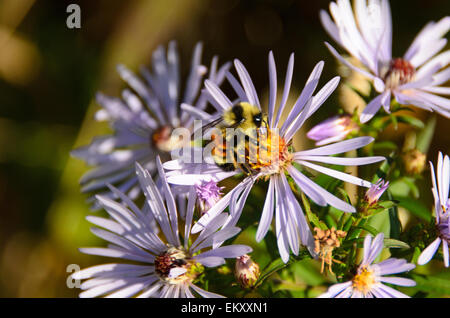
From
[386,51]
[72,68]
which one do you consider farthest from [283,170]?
[72,68]

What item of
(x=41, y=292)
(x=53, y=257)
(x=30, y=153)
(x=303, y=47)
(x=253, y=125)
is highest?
(x=303, y=47)

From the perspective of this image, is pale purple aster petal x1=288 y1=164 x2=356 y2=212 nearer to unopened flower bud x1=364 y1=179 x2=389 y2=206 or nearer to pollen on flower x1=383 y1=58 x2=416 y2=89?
unopened flower bud x1=364 y1=179 x2=389 y2=206

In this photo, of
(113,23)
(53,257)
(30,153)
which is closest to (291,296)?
(53,257)

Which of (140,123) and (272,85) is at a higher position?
(140,123)

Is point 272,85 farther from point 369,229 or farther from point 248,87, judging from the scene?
point 369,229

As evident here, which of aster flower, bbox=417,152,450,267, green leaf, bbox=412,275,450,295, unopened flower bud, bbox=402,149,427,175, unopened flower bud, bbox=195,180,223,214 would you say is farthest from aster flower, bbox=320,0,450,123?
unopened flower bud, bbox=195,180,223,214

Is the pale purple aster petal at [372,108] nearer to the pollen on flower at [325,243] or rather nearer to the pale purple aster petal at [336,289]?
the pollen on flower at [325,243]

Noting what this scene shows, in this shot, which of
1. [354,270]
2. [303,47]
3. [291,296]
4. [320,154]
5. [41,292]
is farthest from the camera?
[303,47]

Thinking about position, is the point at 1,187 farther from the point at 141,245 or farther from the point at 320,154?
the point at 320,154
